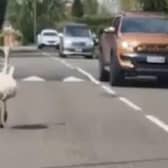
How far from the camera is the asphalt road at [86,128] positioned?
36.0 feet

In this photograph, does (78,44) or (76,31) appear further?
(76,31)

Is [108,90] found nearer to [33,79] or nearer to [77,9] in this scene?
[33,79]

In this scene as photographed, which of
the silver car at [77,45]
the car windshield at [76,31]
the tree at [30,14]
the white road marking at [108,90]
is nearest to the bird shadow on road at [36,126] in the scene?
the white road marking at [108,90]

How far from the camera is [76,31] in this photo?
47.8 meters

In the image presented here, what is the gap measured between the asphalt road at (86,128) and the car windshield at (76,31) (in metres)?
23.8

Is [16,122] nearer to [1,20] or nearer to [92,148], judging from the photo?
[92,148]

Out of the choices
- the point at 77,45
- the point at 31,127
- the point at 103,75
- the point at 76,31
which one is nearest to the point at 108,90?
the point at 103,75

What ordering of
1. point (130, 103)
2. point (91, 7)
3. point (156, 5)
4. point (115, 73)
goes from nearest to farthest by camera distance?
point (130, 103) < point (115, 73) < point (156, 5) < point (91, 7)

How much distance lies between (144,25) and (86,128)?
10.8 m

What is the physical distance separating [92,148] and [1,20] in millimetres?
54699

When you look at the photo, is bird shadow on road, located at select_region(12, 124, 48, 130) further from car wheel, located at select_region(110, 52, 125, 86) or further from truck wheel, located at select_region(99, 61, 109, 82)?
truck wheel, located at select_region(99, 61, 109, 82)

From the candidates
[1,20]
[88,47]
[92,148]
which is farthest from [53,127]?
[1,20]

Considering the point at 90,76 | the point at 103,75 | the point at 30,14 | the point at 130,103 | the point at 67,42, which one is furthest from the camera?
the point at 30,14

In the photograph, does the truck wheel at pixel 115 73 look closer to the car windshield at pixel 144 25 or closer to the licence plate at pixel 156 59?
the licence plate at pixel 156 59
